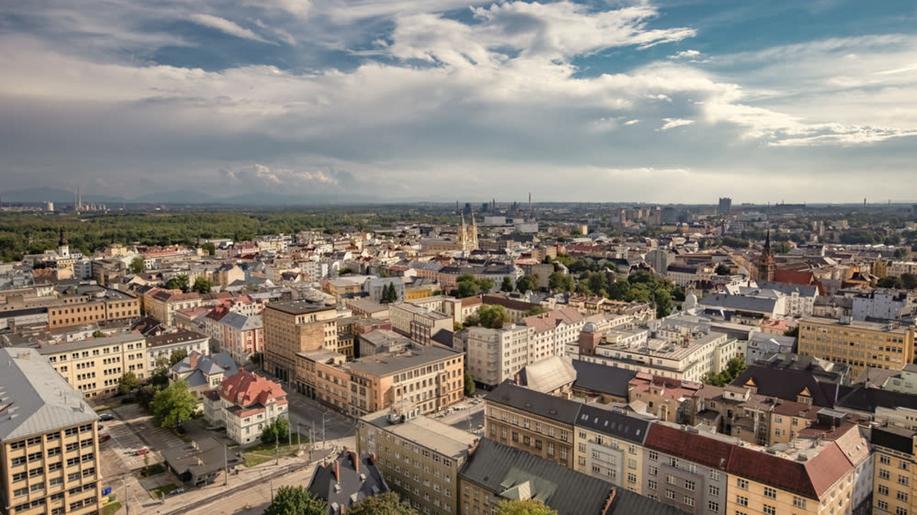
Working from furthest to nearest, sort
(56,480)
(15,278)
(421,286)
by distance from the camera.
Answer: (421,286) → (15,278) → (56,480)

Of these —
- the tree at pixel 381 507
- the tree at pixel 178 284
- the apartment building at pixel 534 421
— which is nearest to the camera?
the tree at pixel 381 507

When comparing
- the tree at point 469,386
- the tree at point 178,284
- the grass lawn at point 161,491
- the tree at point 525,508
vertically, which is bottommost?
the grass lawn at point 161,491

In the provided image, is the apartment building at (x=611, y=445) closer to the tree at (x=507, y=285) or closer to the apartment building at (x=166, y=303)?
the apartment building at (x=166, y=303)

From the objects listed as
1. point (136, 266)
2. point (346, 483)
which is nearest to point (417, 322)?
point (346, 483)

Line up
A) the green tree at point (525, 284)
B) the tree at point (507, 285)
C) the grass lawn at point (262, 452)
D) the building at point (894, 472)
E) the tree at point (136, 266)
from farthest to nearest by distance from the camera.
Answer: the tree at point (136, 266) < the tree at point (507, 285) < the green tree at point (525, 284) < the grass lawn at point (262, 452) < the building at point (894, 472)

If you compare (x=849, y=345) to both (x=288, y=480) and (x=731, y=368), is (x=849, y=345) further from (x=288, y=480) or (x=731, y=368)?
(x=288, y=480)

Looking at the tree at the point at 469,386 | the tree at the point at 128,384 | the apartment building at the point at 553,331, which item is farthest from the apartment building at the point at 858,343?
the tree at the point at 128,384

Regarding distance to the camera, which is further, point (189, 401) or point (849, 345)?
point (849, 345)

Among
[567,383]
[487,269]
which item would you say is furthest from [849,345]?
[487,269]
